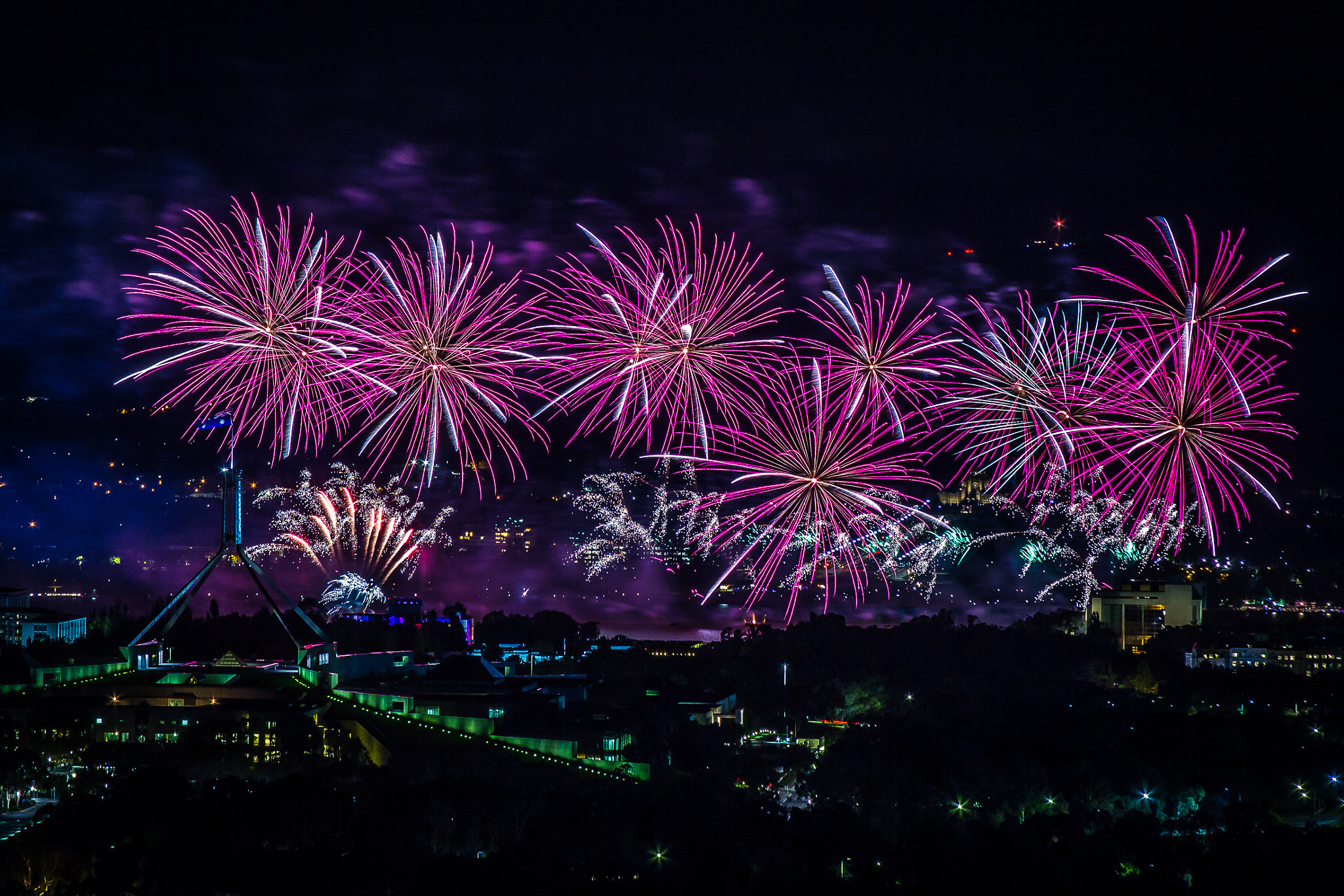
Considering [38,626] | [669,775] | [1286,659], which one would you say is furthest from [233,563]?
[1286,659]

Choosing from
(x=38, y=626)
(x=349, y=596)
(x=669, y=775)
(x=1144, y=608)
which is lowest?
(x=669, y=775)

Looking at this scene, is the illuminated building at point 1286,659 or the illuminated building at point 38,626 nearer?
the illuminated building at point 38,626

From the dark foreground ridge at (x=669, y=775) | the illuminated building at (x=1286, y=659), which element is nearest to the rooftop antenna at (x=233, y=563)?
the dark foreground ridge at (x=669, y=775)

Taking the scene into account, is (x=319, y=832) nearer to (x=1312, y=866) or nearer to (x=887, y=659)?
(x=1312, y=866)

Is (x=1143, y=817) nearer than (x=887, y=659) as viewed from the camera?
Yes

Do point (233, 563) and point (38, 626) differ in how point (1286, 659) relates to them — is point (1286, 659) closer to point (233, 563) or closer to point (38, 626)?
point (233, 563)

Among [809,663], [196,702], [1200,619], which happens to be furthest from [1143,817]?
[1200,619]

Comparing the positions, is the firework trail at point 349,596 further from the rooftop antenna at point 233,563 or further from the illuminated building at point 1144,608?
the illuminated building at point 1144,608

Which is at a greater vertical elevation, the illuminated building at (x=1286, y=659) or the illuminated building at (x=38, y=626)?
the illuminated building at (x=38, y=626)

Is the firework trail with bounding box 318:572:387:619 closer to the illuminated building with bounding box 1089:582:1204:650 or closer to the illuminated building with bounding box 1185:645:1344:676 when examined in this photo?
the illuminated building with bounding box 1185:645:1344:676
